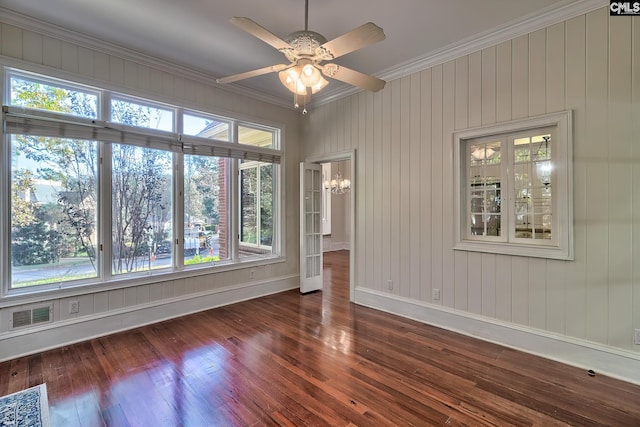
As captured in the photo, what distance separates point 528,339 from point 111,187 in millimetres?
4765

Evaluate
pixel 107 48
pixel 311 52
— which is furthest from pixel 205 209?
pixel 311 52

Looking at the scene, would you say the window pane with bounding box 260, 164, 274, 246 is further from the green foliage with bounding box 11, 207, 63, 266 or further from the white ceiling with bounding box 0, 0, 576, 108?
the green foliage with bounding box 11, 207, 63, 266

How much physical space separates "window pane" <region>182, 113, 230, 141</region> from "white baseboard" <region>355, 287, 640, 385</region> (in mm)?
3365

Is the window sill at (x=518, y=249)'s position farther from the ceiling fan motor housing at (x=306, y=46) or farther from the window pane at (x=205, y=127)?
the window pane at (x=205, y=127)

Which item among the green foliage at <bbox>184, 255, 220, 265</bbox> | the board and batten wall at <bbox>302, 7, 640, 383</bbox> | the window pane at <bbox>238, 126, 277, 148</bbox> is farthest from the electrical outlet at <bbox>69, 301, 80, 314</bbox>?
the board and batten wall at <bbox>302, 7, 640, 383</bbox>

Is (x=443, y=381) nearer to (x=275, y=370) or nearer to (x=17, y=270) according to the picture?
(x=275, y=370)

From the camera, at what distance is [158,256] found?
3.79m

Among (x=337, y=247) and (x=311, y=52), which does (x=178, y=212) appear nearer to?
(x=311, y=52)

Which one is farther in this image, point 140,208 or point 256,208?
point 256,208

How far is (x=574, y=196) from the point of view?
2678 millimetres

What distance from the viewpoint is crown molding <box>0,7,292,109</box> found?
9.17 feet

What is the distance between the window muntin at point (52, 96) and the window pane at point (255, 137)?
187cm

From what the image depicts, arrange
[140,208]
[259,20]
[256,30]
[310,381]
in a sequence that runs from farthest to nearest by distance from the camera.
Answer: [140,208] → [259,20] → [310,381] → [256,30]

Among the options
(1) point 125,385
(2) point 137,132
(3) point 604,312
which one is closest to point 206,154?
(2) point 137,132
